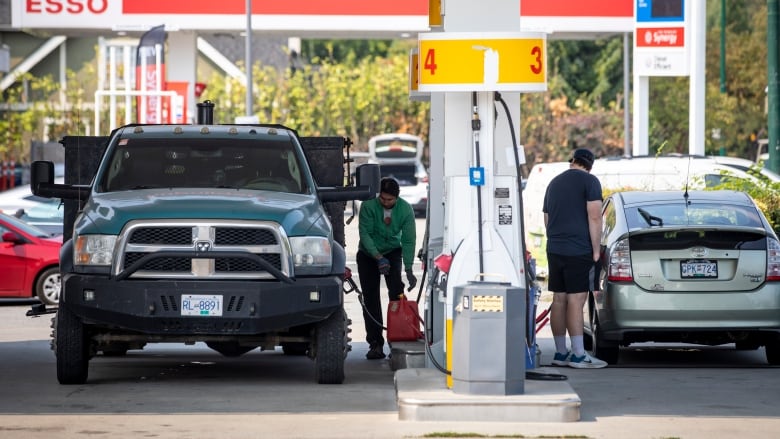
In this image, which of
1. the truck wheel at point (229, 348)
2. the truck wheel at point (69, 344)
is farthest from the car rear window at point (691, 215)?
the truck wheel at point (69, 344)

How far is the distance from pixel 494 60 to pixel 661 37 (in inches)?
881

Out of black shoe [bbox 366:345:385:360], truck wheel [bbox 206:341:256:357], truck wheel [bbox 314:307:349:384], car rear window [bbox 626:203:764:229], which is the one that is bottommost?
black shoe [bbox 366:345:385:360]

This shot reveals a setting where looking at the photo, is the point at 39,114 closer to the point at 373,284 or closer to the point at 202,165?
the point at 373,284

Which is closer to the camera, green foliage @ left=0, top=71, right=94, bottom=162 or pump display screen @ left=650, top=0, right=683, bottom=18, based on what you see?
pump display screen @ left=650, top=0, right=683, bottom=18

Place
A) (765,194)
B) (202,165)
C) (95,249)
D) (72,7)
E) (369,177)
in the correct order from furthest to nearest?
(72,7)
(765,194)
(202,165)
(369,177)
(95,249)

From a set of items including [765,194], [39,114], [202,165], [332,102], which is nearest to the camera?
[202,165]

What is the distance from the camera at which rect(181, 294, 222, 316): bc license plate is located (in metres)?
11.8

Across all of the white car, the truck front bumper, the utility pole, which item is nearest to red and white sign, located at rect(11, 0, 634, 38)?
the white car

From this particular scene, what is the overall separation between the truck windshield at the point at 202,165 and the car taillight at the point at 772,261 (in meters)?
4.04

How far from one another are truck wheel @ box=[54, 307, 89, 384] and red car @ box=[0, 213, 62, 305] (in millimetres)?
9179

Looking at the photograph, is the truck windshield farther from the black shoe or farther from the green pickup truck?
the black shoe

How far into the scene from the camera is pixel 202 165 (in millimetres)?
13438

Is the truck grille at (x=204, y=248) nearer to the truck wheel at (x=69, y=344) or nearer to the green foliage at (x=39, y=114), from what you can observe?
the truck wheel at (x=69, y=344)

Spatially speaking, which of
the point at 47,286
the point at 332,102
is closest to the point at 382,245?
the point at 47,286
